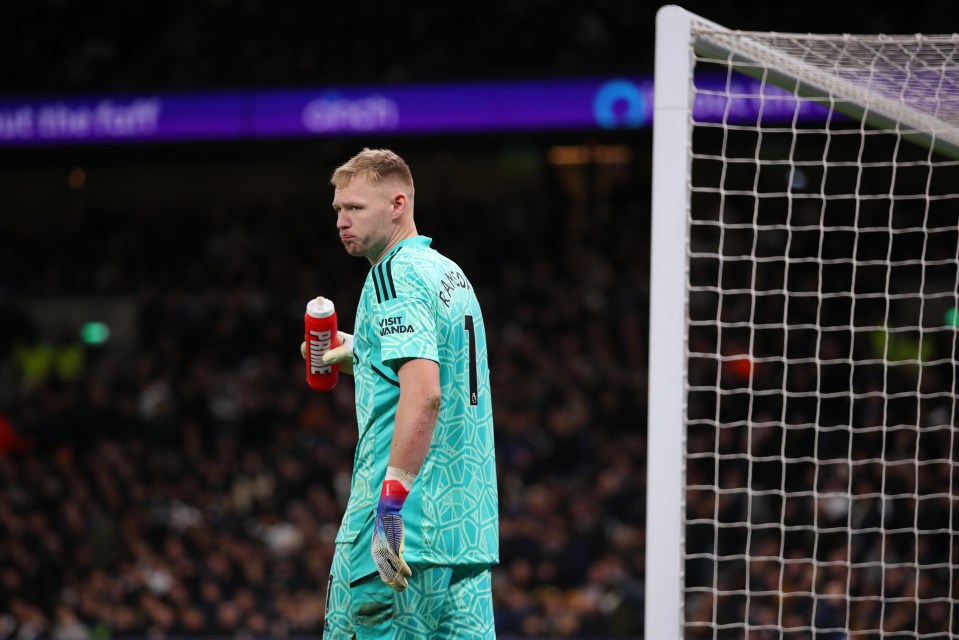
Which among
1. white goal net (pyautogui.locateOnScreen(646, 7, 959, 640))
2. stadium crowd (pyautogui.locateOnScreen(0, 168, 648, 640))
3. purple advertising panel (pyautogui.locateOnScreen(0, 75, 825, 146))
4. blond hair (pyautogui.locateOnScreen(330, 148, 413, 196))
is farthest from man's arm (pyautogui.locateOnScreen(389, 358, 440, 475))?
purple advertising panel (pyautogui.locateOnScreen(0, 75, 825, 146))

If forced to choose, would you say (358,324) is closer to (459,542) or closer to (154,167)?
(459,542)

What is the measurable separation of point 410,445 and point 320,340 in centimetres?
79

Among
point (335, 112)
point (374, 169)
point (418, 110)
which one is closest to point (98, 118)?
point (335, 112)

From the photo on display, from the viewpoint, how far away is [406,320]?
3.27 m

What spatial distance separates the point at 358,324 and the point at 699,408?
31.2 feet

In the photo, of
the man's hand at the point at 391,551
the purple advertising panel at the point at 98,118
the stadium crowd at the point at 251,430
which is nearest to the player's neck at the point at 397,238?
the man's hand at the point at 391,551

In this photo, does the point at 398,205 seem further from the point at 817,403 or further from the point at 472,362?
the point at 817,403

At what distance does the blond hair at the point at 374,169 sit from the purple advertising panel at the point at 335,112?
9.87 metres

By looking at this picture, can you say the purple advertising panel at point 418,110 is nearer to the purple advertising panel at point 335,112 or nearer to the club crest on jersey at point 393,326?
the purple advertising panel at point 335,112

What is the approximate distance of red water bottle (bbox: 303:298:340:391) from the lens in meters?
3.84

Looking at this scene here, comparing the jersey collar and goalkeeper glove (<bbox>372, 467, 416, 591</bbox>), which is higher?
the jersey collar

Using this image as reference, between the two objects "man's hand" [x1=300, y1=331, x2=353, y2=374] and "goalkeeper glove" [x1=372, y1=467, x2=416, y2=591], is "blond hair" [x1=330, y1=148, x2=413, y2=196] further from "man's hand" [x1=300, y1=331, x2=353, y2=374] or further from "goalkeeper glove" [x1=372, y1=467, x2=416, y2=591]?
"goalkeeper glove" [x1=372, y1=467, x2=416, y2=591]

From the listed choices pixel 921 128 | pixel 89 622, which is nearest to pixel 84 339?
pixel 89 622

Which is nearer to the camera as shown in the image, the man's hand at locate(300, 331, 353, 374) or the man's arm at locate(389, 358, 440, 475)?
the man's arm at locate(389, 358, 440, 475)
